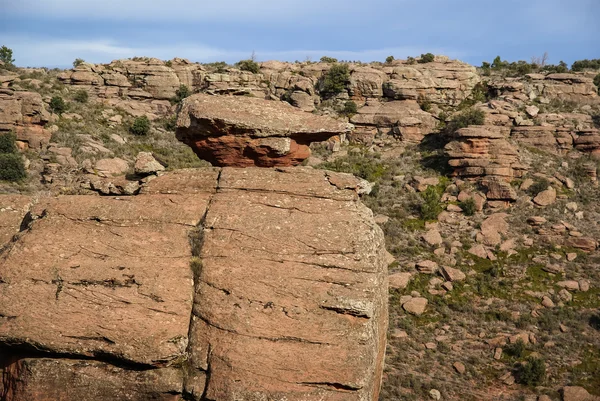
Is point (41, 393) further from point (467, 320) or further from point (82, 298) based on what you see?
point (467, 320)

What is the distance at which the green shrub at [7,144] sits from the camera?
35844 millimetres

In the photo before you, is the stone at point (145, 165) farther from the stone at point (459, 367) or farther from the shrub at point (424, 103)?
the shrub at point (424, 103)

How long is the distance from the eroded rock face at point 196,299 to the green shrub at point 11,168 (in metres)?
23.1

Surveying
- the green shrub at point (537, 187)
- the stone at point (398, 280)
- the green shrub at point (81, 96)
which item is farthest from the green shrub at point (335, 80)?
the stone at point (398, 280)

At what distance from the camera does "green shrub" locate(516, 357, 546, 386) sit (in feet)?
76.1

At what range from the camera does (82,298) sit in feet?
37.3

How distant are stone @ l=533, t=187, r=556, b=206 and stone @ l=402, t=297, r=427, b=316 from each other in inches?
570

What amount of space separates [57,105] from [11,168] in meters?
13.0

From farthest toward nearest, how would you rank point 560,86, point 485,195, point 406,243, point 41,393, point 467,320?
point 560,86 → point 485,195 → point 406,243 → point 467,320 → point 41,393

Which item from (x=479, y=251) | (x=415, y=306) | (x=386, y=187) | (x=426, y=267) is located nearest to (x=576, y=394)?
(x=415, y=306)

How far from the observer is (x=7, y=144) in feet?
118

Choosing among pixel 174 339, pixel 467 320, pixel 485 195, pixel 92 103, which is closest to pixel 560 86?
pixel 485 195

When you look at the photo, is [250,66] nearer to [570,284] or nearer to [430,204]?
[430,204]

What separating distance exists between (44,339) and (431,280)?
2305cm
